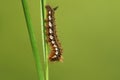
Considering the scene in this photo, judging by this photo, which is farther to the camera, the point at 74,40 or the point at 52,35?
the point at 74,40

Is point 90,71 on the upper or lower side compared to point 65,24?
lower

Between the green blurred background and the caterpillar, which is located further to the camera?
the green blurred background

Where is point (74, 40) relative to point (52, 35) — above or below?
below

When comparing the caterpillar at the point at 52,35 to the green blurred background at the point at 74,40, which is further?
the green blurred background at the point at 74,40

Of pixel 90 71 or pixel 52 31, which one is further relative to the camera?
pixel 90 71

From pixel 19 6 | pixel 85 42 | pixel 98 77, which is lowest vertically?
pixel 98 77

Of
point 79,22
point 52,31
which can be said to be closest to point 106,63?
point 79,22

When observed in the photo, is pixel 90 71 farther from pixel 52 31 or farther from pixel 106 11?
pixel 52 31
